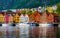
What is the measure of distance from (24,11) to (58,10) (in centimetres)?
A: 323

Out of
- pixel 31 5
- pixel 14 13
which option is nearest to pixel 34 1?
pixel 31 5

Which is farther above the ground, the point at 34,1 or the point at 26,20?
the point at 34,1

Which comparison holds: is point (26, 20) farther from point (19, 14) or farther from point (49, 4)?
point (49, 4)

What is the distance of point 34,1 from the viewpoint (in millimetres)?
24688

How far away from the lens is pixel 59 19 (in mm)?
23000

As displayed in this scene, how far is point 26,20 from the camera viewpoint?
79.8ft

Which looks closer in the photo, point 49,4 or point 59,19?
point 59,19

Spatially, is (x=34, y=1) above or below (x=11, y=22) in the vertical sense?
above

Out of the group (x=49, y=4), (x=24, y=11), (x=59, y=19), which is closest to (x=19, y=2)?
(x=24, y=11)

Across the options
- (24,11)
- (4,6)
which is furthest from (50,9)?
(4,6)

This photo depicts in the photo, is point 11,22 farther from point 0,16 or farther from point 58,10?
point 58,10

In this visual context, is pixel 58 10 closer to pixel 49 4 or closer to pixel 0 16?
pixel 49 4

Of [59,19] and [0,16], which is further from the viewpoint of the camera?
[0,16]

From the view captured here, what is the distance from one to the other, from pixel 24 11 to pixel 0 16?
2402 mm
